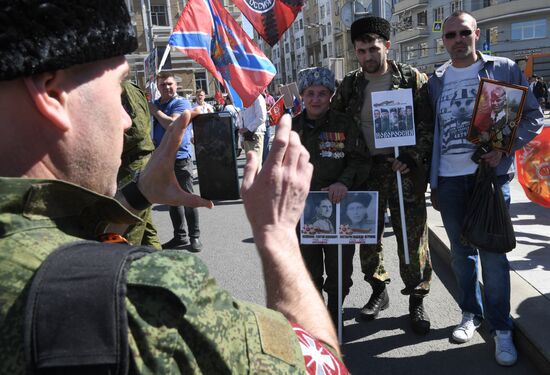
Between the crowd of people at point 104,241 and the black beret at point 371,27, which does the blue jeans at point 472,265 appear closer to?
the black beret at point 371,27

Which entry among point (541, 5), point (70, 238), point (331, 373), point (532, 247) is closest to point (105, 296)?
point (70, 238)

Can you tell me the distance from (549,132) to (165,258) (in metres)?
5.15

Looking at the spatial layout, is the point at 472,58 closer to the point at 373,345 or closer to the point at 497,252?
the point at 497,252

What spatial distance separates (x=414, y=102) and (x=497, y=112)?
0.68 meters

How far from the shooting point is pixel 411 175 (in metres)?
3.53

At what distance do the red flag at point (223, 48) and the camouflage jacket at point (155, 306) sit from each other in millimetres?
3639

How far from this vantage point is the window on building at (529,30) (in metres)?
44.2

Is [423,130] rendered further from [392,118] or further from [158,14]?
[158,14]

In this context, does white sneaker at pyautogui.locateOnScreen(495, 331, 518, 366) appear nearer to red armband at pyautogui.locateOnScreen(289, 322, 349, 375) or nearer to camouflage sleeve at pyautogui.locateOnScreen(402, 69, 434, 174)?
camouflage sleeve at pyautogui.locateOnScreen(402, 69, 434, 174)

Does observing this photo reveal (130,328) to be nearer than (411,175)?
Yes

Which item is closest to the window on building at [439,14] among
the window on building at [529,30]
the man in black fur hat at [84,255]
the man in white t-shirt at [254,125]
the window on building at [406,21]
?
the window on building at [406,21]

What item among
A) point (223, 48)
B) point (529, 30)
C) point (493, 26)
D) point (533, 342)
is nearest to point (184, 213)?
point (223, 48)

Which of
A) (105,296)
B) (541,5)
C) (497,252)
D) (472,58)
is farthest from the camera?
(541,5)

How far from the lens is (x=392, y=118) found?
133 inches
